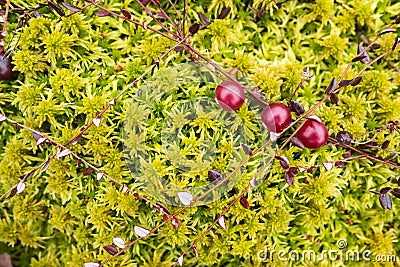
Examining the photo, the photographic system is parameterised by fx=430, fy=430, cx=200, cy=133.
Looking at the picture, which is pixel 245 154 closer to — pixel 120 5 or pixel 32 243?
pixel 120 5

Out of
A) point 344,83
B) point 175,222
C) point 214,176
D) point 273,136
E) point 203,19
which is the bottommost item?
point 175,222

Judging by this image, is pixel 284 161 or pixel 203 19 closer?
pixel 284 161

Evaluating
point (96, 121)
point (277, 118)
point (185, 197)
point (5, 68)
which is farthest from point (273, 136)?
point (5, 68)

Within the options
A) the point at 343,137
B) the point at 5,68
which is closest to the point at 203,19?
the point at 343,137

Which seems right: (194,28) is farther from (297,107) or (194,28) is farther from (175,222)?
(175,222)

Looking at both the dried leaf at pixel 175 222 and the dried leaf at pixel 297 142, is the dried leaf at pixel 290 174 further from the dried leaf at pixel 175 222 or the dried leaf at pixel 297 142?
the dried leaf at pixel 175 222

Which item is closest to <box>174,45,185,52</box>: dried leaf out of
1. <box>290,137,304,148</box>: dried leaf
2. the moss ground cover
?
the moss ground cover

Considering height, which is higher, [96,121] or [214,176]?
[96,121]

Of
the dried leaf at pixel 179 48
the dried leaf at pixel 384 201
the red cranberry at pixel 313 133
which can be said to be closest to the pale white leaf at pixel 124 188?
the dried leaf at pixel 179 48
